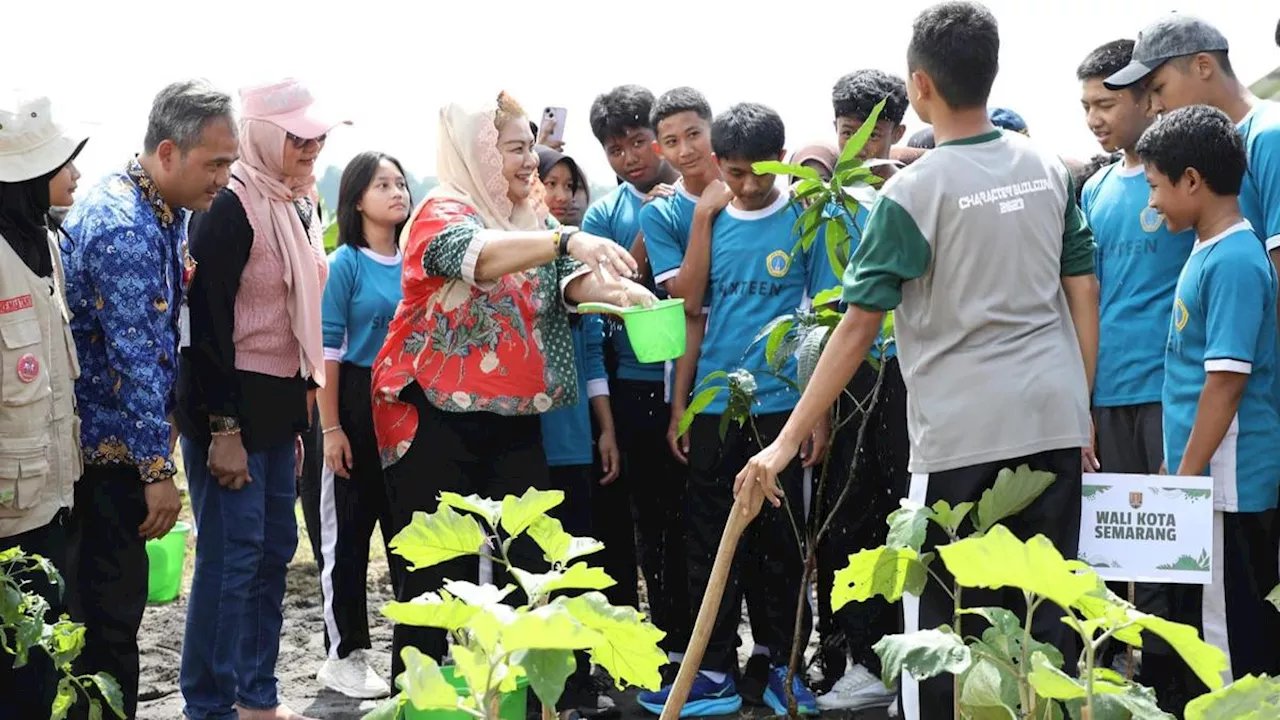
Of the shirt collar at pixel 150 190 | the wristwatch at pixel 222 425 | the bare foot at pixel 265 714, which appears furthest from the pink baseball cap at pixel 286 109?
the bare foot at pixel 265 714

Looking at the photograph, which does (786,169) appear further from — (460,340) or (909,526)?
(909,526)

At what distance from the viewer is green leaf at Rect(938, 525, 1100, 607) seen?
1.24m

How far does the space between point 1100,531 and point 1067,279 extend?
538mm

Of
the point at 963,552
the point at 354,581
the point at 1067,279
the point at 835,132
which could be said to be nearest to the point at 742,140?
the point at 835,132

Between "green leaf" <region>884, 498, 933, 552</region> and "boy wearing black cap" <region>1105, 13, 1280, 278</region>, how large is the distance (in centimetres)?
186

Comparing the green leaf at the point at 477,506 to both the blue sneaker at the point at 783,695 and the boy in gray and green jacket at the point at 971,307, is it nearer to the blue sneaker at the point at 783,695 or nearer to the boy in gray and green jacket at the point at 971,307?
the boy in gray and green jacket at the point at 971,307

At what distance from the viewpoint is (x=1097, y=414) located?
374cm

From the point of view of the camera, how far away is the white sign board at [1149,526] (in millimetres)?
2490

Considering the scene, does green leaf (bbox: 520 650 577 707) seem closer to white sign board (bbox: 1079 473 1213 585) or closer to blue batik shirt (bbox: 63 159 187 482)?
white sign board (bbox: 1079 473 1213 585)

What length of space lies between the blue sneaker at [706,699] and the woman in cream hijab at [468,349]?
83 cm

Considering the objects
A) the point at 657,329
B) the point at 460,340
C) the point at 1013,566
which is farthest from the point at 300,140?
the point at 1013,566

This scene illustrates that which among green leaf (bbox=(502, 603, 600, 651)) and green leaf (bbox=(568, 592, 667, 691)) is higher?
green leaf (bbox=(502, 603, 600, 651))

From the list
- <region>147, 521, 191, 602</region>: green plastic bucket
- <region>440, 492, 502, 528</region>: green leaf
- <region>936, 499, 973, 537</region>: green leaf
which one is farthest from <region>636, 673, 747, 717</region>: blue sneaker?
<region>440, 492, 502, 528</region>: green leaf

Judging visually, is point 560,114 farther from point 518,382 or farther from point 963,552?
point 963,552
